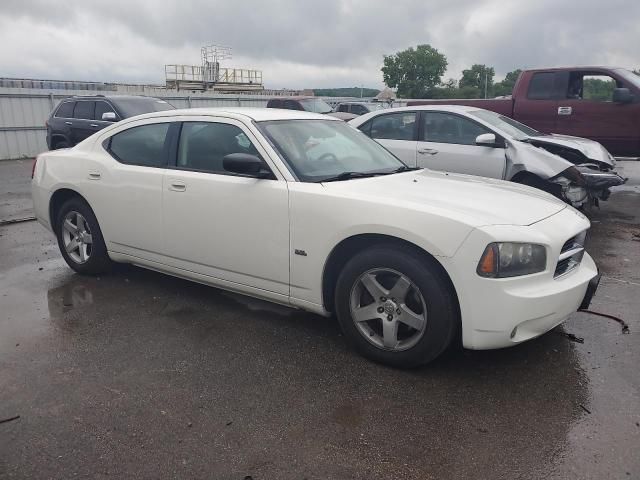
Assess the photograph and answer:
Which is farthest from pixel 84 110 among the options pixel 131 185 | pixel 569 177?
pixel 569 177

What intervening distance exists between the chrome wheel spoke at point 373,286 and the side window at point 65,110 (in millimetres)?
11192

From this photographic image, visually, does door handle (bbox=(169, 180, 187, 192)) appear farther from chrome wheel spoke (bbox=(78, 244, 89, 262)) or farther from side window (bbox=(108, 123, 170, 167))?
chrome wheel spoke (bbox=(78, 244, 89, 262))

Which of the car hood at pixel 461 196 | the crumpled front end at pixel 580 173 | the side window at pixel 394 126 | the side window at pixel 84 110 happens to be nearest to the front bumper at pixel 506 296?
the car hood at pixel 461 196

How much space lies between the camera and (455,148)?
736 centimetres

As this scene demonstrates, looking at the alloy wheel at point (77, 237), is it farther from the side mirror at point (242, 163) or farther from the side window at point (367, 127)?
the side window at point (367, 127)

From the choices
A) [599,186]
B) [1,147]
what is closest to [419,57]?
[1,147]

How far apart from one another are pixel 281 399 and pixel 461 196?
1.69 m

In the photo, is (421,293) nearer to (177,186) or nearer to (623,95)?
(177,186)

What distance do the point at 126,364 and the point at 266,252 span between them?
1147 mm

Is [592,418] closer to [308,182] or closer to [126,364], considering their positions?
[308,182]

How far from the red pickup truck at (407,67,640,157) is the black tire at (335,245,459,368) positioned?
693 centimetres

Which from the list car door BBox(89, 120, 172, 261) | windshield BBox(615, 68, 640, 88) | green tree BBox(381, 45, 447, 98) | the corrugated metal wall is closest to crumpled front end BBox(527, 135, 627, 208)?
windshield BBox(615, 68, 640, 88)

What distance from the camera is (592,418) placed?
287cm

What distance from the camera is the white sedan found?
308 centimetres
